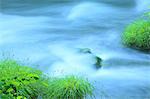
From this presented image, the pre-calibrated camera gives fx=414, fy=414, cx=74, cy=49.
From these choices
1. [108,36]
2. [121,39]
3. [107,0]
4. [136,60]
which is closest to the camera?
→ [136,60]

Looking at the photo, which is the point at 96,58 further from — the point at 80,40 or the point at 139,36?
the point at 80,40

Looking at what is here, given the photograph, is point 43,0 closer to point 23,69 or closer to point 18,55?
point 18,55

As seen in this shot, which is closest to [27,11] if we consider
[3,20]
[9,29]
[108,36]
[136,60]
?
[3,20]

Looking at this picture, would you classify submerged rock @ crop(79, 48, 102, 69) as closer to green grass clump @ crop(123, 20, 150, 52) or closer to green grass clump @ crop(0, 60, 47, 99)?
green grass clump @ crop(123, 20, 150, 52)

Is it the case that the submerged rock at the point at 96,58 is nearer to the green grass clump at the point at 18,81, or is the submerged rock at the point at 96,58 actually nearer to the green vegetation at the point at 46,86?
the green vegetation at the point at 46,86

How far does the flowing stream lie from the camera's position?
699 centimetres

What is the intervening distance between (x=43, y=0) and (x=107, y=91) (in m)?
7.81

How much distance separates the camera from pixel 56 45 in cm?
904

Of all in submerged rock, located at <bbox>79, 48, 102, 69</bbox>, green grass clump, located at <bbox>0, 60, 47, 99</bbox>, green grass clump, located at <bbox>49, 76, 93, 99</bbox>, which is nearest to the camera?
green grass clump, located at <bbox>0, 60, 47, 99</bbox>

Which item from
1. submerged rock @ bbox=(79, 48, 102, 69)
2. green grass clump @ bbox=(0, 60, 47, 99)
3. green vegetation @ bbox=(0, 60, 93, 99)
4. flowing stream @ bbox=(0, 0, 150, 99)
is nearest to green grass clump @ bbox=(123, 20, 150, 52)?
flowing stream @ bbox=(0, 0, 150, 99)

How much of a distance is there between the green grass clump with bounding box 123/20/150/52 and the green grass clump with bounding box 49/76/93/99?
290 cm

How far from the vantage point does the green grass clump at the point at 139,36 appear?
26.7 feet

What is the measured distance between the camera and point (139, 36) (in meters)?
8.13

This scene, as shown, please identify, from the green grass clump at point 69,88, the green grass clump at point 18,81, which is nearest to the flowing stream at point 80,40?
the green grass clump at point 69,88
